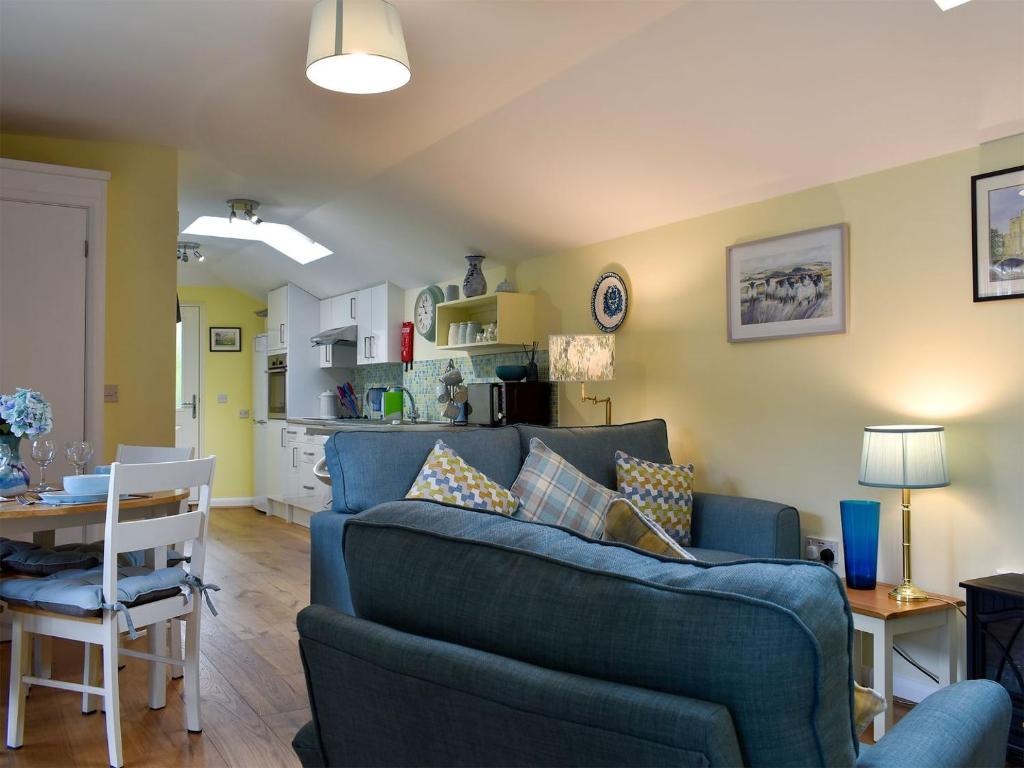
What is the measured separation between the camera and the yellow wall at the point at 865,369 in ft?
9.80

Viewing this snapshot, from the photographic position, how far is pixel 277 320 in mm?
Answer: 8484

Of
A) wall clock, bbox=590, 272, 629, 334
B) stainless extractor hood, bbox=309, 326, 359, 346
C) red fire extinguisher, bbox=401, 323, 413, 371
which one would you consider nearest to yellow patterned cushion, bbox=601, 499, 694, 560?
wall clock, bbox=590, 272, 629, 334

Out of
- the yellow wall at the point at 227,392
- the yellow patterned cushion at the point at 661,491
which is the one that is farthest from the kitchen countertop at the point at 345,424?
the yellow patterned cushion at the point at 661,491

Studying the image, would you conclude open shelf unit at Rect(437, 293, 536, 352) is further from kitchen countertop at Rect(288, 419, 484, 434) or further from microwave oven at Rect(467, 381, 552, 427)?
kitchen countertop at Rect(288, 419, 484, 434)

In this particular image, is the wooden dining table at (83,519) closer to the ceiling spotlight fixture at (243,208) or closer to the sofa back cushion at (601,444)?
the sofa back cushion at (601,444)

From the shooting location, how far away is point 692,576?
972mm

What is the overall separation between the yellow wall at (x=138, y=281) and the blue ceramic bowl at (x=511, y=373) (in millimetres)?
2063

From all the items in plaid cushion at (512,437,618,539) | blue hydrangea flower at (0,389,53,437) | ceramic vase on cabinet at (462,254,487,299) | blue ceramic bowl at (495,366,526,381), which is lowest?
plaid cushion at (512,437,618,539)

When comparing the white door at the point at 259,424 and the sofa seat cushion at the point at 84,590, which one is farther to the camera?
the white door at the point at 259,424

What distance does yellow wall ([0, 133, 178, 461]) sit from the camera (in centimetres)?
485

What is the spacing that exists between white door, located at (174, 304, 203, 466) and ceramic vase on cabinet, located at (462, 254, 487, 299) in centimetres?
442

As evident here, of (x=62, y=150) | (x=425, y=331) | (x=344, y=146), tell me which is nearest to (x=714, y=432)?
(x=344, y=146)

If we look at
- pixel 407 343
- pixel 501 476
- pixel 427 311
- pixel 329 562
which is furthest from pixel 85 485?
pixel 407 343

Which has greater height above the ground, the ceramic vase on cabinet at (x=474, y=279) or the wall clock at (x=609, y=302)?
the ceramic vase on cabinet at (x=474, y=279)
